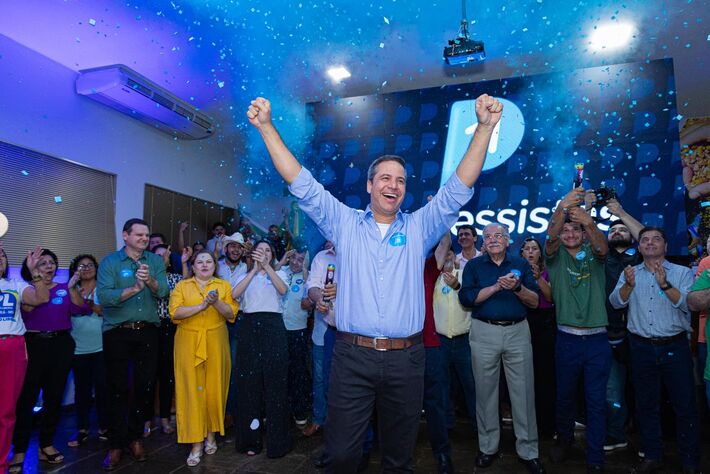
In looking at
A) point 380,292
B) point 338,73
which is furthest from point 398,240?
point 338,73

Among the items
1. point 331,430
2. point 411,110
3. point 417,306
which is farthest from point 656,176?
point 331,430

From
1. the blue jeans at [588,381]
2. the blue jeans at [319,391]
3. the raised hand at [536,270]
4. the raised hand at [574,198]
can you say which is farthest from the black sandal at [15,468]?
the raised hand at [574,198]

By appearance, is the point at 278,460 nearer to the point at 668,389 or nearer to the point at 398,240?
the point at 398,240

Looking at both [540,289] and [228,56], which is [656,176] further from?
[228,56]

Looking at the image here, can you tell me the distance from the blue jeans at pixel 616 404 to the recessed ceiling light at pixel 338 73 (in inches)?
196

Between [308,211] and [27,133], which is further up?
[27,133]

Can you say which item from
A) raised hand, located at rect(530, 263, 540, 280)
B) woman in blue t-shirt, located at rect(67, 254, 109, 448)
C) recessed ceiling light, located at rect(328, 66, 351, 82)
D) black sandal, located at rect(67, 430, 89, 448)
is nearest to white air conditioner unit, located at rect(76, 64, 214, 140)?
recessed ceiling light, located at rect(328, 66, 351, 82)

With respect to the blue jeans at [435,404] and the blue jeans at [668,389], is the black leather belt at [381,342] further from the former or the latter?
the blue jeans at [668,389]

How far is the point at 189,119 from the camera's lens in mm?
7086

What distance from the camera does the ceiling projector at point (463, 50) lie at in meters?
5.24

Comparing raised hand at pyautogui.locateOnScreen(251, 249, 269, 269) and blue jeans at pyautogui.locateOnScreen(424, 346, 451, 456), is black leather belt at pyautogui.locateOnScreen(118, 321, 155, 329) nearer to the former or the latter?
raised hand at pyautogui.locateOnScreen(251, 249, 269, 269)

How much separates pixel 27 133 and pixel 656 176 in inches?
319

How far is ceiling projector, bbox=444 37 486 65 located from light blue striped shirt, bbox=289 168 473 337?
12.4ft

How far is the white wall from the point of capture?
532cm
